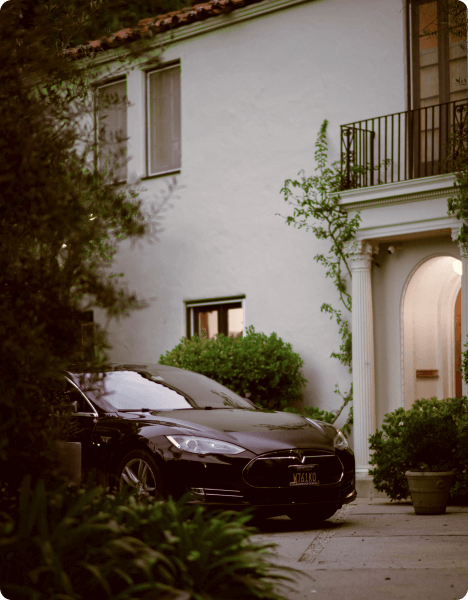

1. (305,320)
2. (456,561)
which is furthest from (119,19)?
(305,320)

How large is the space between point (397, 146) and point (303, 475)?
23.1ft

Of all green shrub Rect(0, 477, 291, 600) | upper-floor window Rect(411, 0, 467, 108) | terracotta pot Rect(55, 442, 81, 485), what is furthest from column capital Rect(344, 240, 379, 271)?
green shrub Rect(0, 477, 291, 600)

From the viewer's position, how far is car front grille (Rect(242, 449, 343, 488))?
8336 mm

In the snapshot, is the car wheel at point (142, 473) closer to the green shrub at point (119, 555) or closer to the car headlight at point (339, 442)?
the car headlight at point (339, 442)

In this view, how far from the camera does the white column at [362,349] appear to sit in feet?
45.2

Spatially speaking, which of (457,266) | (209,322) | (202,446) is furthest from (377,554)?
(209,322)

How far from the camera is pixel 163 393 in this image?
384 inches

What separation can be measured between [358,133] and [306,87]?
5.25 feet

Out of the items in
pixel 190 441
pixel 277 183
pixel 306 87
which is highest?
pixel 306 87

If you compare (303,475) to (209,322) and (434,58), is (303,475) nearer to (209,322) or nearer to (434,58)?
(434,58)

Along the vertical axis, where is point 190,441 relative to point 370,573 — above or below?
above

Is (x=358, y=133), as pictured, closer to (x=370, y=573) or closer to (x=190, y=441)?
(x=190, y=441)

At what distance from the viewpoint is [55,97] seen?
210 inches

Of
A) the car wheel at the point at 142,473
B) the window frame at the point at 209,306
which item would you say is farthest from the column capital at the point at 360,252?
the car wheel at the point at 142,473
